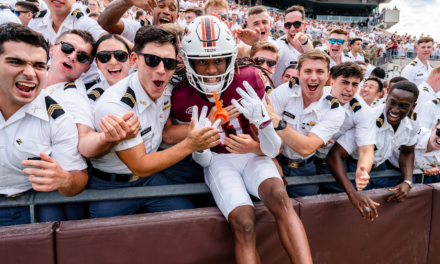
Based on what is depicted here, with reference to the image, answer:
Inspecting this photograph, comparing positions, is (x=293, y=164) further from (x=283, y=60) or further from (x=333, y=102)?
(x=283, y=60)

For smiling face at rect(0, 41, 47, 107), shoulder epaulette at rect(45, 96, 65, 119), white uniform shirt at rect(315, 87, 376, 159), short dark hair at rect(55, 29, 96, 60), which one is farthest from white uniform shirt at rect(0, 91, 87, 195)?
white uniform shirt at rect(315, 87, 376, 159)

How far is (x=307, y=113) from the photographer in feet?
9.59

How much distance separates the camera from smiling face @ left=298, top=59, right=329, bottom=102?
284cm

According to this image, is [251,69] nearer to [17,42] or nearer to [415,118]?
[17,42]

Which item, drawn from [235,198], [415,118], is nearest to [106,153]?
[235,198]

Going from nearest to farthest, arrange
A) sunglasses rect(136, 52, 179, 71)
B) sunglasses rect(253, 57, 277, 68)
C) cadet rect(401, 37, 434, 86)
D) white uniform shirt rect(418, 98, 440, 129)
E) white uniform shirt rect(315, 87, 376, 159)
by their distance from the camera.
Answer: sunglasses rect(136, 52, 179, 71) → white uniform shirt rect(315, 87, 376, 159) → sunglasses rect(253, 57, 277, 68) → white uniform shirt rect(418, 98, 440, 129) → cadet rect(401, 37, 434, 86)

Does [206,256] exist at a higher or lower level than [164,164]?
lower

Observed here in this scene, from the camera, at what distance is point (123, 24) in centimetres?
357

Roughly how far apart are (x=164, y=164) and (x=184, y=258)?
86cm

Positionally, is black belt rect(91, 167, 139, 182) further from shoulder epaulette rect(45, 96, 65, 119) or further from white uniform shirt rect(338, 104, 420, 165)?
white uniform shirt rect(338, 104, 420, 165)

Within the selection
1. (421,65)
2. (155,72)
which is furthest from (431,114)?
(155,72)

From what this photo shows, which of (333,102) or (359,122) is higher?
(333,102)

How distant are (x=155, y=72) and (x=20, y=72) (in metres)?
0.91

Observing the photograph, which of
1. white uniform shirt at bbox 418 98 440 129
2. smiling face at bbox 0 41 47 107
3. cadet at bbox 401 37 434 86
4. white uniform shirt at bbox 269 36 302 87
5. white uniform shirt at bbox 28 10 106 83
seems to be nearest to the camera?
smiling face at bbox 0 41 47 107
